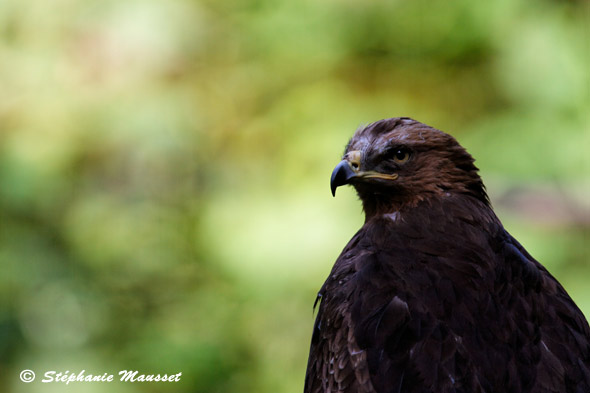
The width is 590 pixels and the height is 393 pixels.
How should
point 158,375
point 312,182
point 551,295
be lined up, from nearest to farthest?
point 551,295, point 158,375, point 312,182

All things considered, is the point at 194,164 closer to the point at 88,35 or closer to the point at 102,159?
the point at 102,159

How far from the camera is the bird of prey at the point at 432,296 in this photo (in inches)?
92.7

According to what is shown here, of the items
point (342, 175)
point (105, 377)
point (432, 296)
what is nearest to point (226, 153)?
point (105, 377)

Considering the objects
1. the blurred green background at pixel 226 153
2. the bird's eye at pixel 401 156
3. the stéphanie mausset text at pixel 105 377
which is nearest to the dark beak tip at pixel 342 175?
the bird's eye at pixel 401 156

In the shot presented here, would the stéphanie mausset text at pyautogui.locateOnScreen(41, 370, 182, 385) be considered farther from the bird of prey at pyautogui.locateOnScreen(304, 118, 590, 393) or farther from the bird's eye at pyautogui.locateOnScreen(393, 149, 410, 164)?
the bird's eye at pyautogui.locateOnScreen(393, 149, 410, 164)

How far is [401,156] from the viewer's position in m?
2.80

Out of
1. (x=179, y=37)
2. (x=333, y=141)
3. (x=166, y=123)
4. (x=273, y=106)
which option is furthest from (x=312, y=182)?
(x=179, y=37)

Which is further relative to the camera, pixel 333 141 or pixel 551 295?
pixel 333 141

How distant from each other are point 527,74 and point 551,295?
3.40 m

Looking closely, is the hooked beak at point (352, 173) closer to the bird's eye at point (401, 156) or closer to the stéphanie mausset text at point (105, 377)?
the bird's eye at point (401, 156)

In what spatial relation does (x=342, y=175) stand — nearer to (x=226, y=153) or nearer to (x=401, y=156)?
(x=401, y=156)

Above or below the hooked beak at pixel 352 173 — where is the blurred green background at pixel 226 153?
above

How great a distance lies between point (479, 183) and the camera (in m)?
2.81

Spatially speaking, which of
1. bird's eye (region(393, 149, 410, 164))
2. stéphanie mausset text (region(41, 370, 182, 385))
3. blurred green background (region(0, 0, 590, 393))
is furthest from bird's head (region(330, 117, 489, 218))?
stéphanie mausset text (region(41, 370, 182, 385))
